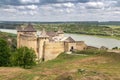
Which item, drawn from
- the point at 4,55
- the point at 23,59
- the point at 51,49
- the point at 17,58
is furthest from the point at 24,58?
the point at 51,49

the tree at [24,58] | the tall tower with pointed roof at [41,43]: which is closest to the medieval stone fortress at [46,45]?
the tall tower with pointed roof at [41,43]

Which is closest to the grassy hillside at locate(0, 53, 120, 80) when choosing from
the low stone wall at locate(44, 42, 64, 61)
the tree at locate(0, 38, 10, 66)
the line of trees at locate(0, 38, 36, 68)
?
the line of trees at locate(0, 38, 36, 68)

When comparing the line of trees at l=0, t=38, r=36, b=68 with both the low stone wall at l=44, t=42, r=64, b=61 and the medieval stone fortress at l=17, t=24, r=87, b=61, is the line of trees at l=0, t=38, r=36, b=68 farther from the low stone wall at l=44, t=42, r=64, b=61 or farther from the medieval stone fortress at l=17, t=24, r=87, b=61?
the low stone wall at l=44, t=42, r=64, b=61

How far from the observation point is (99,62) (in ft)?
109

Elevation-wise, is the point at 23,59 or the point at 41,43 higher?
the point at 41,43

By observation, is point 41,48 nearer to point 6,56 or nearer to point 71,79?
point 6,56

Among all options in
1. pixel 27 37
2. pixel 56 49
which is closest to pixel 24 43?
pixel 27 37

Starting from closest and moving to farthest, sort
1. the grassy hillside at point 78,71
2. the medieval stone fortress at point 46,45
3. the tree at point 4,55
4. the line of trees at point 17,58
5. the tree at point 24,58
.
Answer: the grassy hillside at point 78,71 → the tree at point 24,58 → the line of trees at point 17,58 → the tree at point 4,55 → the medieval stone fortress at point 46,45

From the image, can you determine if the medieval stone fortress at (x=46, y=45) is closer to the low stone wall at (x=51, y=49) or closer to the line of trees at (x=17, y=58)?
the low stone wall at (x=51, y=49)

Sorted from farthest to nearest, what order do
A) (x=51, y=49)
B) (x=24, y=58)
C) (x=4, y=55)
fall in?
(x=51, y=49)
(x=4, y=55)
(x=24, y=58)

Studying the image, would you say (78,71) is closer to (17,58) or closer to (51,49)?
(17,58)

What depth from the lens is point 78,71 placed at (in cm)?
2409

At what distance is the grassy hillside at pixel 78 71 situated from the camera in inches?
917

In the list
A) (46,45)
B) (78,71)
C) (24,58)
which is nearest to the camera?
(78,71)
